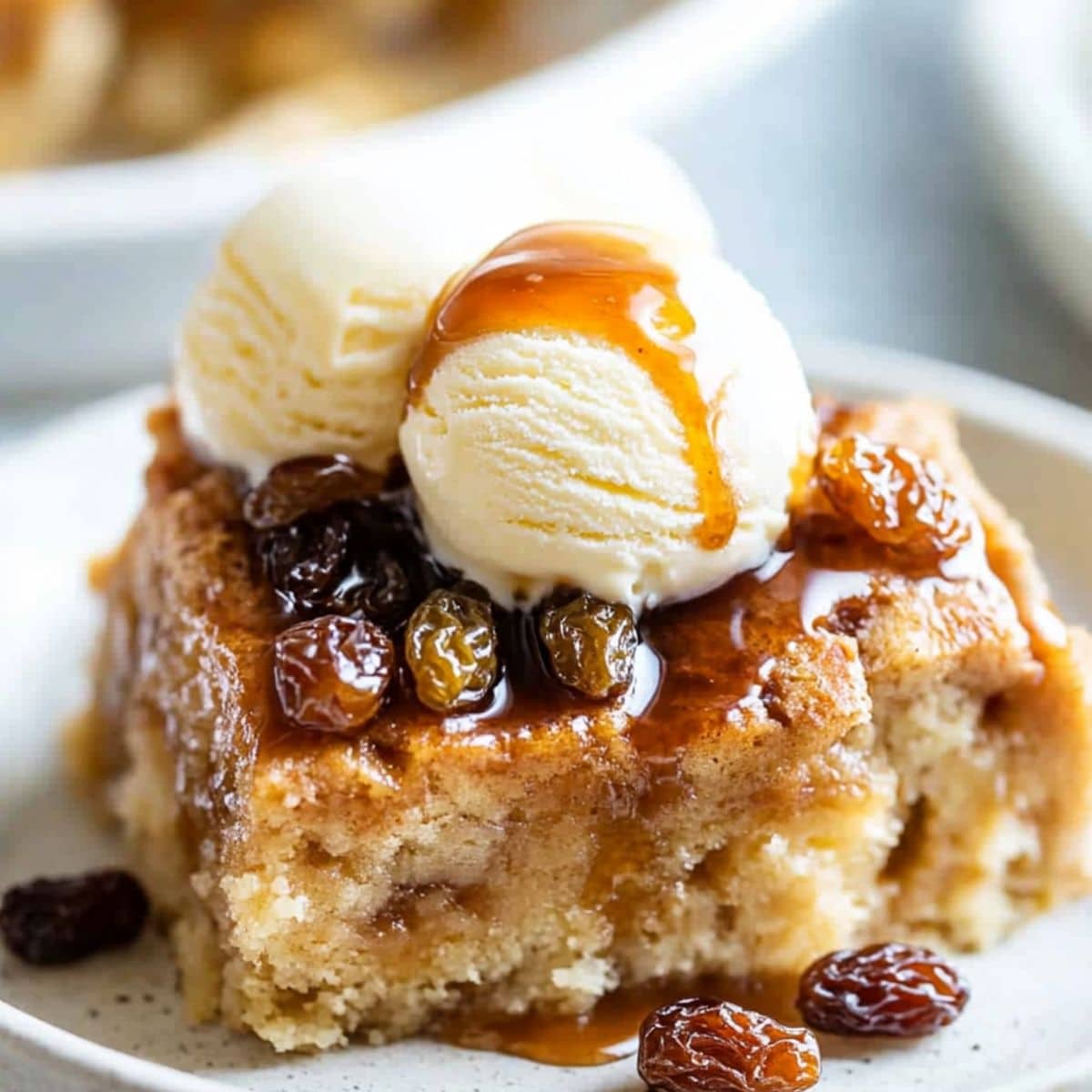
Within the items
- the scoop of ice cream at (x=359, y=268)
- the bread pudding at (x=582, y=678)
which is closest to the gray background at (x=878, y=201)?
the scoop of ice cream at (x=359, y=268)

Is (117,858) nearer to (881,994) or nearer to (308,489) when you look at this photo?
(308,489)

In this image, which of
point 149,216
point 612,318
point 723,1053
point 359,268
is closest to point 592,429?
point 612,318

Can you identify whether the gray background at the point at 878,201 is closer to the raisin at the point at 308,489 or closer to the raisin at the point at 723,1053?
the raisin at the point at 308,489

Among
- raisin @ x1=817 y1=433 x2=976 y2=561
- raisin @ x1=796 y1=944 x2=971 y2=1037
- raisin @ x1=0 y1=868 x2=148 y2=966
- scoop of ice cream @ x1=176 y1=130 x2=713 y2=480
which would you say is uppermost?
scoop of ice cream @ x1=176 y1=130 x2=713 y2=480

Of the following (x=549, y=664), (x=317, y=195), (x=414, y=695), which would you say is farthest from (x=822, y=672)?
(x=317, y=195)

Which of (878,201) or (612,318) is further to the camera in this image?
(878,201)

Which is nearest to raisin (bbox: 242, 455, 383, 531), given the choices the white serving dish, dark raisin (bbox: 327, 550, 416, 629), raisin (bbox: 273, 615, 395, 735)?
dark raisin (bbox: 327, 550, 416, 629)

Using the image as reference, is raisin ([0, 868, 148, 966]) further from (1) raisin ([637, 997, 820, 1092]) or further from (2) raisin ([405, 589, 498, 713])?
(1) raisin ([637, 997, 820, 1092])

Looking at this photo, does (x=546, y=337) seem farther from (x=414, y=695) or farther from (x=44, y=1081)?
(x=44, y=1081)
